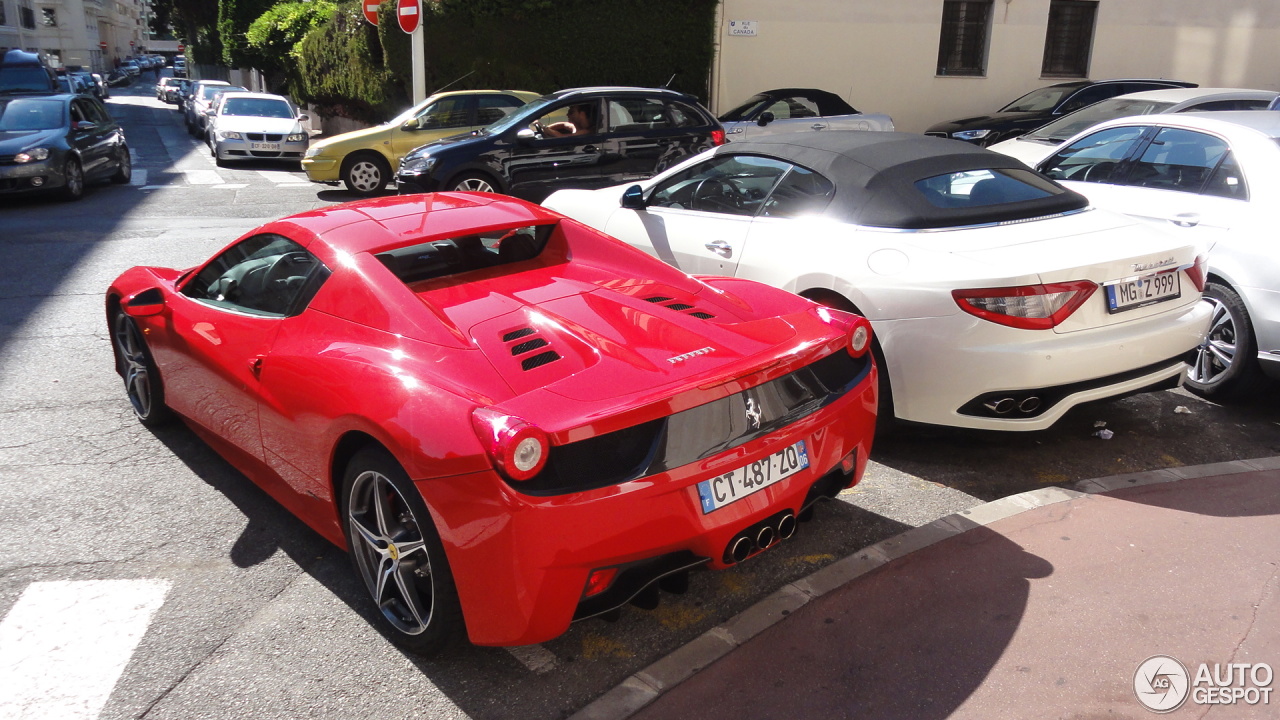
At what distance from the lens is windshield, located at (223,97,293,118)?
19250mm

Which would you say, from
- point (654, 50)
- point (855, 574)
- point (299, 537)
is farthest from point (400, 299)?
point (654, 50)

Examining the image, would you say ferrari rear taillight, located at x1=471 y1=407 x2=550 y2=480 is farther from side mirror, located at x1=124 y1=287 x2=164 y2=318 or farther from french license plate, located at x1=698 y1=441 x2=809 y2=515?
side mirror, located at x1=124 y1=287 x2=164 y2=318

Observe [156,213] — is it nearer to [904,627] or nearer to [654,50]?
[654,50]

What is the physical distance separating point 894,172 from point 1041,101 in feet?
42.0

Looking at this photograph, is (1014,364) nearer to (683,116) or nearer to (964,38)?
(683,116)

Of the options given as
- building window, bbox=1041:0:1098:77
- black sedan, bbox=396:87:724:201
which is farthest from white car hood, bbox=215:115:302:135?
building window, bbox=1041:0:1098:77

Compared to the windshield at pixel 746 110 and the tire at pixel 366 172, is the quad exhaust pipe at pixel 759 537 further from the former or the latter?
the windshield at pixel 746 110

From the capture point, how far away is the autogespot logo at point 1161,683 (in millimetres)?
2875

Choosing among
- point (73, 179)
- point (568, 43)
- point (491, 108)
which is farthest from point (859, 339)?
point (568, 43)

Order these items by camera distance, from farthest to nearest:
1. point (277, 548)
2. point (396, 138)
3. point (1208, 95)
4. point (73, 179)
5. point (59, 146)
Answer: point (396, 138)
point (73, 179)
point (59, 146)
point (1208, 95)
point (277, 548)

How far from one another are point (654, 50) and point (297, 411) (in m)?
15.9

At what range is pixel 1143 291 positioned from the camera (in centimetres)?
440

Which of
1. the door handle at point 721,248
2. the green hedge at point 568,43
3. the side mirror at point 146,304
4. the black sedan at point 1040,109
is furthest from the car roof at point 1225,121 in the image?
the green hedge at point 568,43

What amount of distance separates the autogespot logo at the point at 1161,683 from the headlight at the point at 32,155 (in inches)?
548
